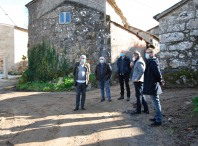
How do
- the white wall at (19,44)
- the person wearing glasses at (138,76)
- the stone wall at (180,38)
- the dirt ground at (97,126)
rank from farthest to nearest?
the white wall at (19,44) → the stone wall at (180,38) → the person wearing glasses at (138,76) → the dirt ground at (97,126)

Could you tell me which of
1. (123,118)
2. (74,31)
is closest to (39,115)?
(123,118)

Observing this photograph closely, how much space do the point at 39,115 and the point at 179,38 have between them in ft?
20.7

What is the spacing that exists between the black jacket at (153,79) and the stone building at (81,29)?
6.34 meters

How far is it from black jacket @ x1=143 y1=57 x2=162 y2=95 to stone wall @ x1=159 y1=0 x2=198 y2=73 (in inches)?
152

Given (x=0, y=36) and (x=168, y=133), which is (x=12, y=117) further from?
(x=0, y=36)

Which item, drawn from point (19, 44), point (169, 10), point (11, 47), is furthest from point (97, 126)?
point (19, 44)

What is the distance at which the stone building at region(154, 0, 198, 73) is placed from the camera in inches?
278

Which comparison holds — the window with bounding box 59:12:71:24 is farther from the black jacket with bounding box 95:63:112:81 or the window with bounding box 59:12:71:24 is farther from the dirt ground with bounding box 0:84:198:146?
the dirt ground with bounding box 0:84:198:146

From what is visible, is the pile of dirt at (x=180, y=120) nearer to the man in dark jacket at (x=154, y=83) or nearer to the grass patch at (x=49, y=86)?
the man in dark jacket at (x=154, y=83)

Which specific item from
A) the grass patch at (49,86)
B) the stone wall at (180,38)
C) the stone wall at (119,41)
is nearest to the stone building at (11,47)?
the grass patch at (49,86)

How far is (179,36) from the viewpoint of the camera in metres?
7.26

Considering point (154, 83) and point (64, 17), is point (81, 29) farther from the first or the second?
point (154, 83)

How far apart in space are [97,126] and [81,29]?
8.00 m

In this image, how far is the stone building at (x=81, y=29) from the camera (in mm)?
10547
